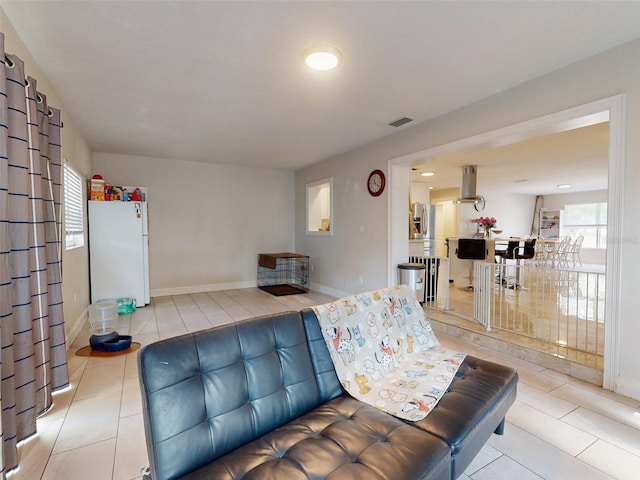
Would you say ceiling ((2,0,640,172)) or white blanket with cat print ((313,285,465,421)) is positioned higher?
ceiling ((2,0,640,172))

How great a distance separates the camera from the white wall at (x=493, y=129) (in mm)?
2246

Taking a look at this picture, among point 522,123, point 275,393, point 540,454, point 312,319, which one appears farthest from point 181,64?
point 540,454

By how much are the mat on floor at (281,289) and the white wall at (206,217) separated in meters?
0.48

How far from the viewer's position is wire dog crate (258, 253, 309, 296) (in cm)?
631

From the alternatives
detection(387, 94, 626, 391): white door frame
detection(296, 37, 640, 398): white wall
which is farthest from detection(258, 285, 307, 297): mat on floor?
detection(387, 94, 626, 391): white door frame

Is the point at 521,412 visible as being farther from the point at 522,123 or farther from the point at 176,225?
the point at 176,225

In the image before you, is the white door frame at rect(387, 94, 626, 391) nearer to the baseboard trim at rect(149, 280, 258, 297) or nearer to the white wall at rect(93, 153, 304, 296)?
the white wall at rect(93, 153, 304, 296)

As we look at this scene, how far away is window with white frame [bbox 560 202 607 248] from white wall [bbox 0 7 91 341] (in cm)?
1313

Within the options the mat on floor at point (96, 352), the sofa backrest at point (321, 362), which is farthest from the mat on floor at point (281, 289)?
the sofa backrest at point (321, 362)

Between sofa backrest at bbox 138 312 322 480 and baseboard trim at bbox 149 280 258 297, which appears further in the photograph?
baseboard trim at bbox 149 280 258 297

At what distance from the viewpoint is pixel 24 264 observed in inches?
68.6

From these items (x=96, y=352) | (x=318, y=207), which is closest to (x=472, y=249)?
(x=318, y=207)

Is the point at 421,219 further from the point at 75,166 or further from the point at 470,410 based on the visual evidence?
the point at 75,166

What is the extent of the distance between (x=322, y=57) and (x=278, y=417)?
2.38 m
